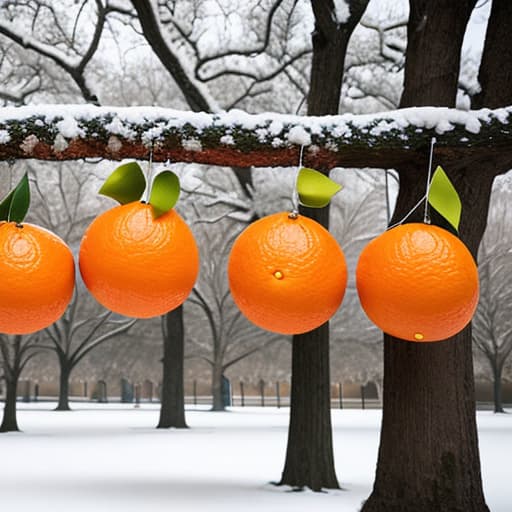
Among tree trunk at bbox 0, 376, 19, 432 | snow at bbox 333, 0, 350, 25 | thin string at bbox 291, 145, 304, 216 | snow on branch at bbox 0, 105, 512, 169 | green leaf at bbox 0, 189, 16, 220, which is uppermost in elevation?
snow at bbox 333, 0, 350, 25

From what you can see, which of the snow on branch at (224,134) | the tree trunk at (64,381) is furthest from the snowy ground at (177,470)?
the tree trunk at (64,381)

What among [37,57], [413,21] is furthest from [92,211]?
[413,21]

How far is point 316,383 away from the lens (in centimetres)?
809

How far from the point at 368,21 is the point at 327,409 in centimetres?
652

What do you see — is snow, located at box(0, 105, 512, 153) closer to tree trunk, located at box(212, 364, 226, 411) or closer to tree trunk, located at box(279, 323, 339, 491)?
tree trunk, located at box(279, 323, 339, 491)

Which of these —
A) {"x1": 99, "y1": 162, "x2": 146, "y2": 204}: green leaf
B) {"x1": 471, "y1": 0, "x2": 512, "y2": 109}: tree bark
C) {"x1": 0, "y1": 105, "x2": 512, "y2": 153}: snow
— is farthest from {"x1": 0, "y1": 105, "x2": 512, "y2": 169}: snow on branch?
{"x1": 471, "y1": 0, "x2": 512, "y2": 109}: tree bark

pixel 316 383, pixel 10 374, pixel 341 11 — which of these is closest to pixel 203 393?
pixel 10 374

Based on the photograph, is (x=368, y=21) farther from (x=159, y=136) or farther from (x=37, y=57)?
(x=159, y=136)

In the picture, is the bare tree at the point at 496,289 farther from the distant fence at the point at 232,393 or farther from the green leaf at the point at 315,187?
the green leaf at the point at 315,187

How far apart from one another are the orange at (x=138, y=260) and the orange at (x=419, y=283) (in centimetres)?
43

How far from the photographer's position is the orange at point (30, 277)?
151 centimetres

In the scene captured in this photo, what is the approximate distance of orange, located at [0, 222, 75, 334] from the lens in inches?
59.4

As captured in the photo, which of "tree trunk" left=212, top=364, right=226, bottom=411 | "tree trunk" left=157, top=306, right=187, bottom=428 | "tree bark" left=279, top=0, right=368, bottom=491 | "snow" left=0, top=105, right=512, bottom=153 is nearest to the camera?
"snow" left=0, top=105, right=512, bottom=153

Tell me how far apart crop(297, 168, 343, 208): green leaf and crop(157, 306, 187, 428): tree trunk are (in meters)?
15.8
